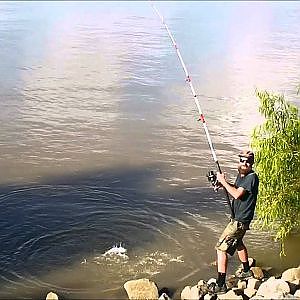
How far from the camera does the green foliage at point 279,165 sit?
11258 mm

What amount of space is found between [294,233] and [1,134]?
32.2 feet

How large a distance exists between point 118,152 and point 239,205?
8.03 metres

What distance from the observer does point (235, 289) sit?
31.6ft

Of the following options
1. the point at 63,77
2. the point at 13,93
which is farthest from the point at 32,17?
the point at 13,93

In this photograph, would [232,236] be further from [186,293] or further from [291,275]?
[291,275]

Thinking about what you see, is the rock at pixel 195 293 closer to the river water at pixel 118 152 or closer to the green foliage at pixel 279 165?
the river water at pixel 118 152

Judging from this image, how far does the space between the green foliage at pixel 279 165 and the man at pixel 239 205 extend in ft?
4.95

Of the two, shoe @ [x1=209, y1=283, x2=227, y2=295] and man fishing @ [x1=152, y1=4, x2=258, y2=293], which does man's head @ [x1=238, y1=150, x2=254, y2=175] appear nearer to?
man fishing @ [x1=152, y1=4, x2=258, y2=293]

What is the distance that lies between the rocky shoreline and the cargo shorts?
1.96ft

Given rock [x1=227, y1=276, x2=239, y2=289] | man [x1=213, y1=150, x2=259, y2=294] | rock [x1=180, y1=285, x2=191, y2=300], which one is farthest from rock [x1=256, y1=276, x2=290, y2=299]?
rock [x1=180, y1=285, x2=191, y2=300]

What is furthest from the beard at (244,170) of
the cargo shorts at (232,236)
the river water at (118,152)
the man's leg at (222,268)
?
the river water at (118,152)

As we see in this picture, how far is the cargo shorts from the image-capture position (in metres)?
9.80

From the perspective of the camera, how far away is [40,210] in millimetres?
13172

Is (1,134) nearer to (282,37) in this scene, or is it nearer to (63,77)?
(63,77)
